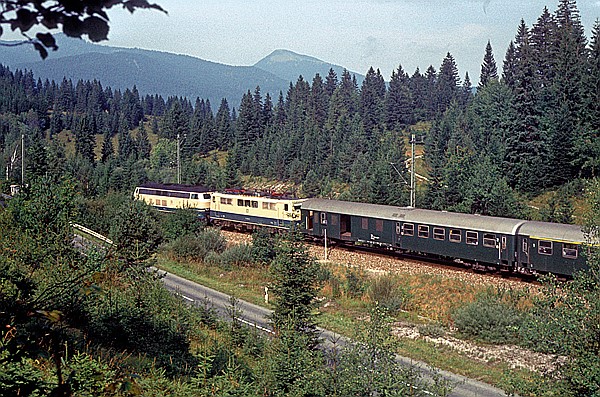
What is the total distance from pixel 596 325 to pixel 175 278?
23.5m

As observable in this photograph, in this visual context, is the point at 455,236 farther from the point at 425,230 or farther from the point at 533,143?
the point at 533,143

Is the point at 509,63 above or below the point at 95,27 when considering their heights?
above

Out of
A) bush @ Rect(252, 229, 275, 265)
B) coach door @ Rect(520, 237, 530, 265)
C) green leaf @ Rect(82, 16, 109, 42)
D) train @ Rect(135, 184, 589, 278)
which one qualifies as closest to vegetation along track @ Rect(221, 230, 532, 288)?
train @ Rect(135, 184, 589, 278)

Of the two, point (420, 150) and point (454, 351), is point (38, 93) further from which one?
point (454, 351)

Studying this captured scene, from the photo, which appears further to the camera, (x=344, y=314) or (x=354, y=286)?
(x=354, y=286)

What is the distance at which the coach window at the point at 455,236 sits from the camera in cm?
2771

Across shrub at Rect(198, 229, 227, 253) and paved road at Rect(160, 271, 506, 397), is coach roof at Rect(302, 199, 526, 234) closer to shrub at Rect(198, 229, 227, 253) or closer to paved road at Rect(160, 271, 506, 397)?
shrub at Rect(198, 229, 227, 253)

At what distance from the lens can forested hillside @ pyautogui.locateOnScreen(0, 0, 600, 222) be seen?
42812 millimetres

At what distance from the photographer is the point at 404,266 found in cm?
2945

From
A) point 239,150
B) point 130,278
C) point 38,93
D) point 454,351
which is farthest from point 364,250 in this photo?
point 38,93

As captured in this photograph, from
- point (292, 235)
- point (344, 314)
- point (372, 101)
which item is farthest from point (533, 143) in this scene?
point (372, 101)

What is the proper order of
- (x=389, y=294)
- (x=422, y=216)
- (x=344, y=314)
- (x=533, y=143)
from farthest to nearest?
1. (x=533, y=143)
2. (x=422, y=216)
3. (x=389, y=294)
4. (x=344, y=314)

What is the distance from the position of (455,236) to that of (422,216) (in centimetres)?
213

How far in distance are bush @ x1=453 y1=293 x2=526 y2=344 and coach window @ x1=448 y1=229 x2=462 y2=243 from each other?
524 cm
